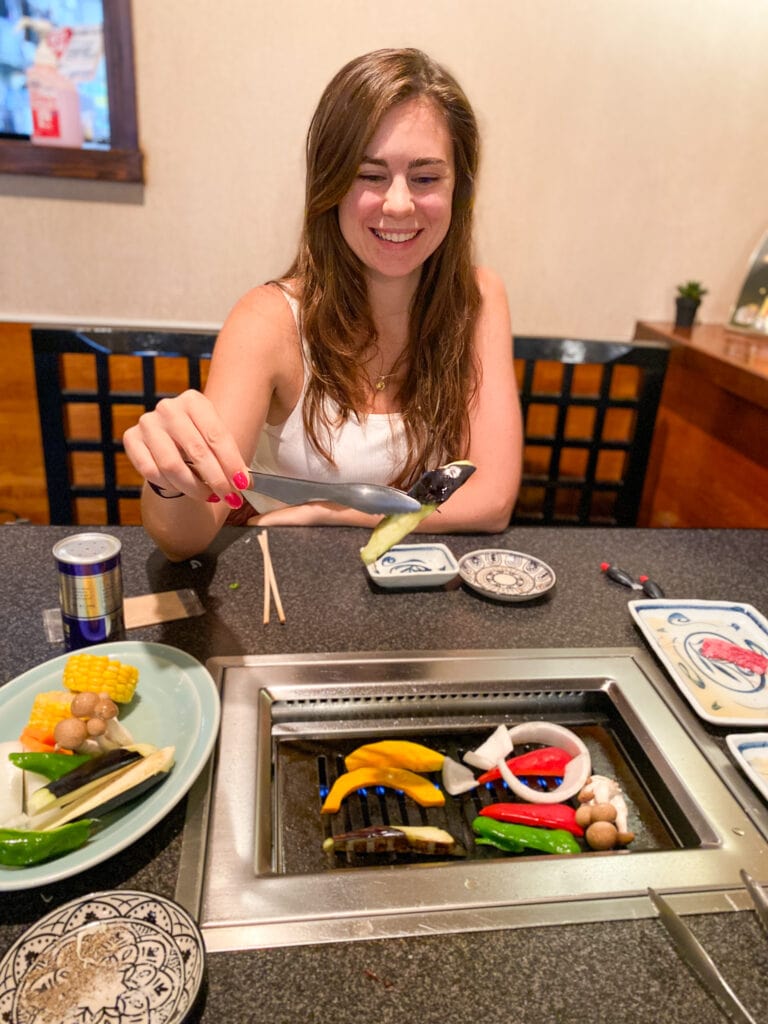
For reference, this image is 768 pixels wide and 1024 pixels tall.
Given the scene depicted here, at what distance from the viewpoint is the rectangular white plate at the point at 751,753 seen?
0.84 meters

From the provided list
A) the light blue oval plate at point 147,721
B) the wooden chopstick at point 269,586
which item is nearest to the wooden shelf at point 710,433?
the wooden chopstick at point 269,586

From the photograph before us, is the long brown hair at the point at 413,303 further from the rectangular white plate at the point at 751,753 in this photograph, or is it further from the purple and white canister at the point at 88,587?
the rectangular white plate at the point at 751,753

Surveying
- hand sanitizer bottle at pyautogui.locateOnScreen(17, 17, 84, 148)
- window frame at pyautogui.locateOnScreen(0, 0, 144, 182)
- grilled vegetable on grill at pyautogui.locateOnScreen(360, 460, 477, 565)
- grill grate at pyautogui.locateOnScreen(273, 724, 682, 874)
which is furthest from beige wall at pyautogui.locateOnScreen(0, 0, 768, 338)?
grill grate at pyautogui.locateOnScreen(273, 724, 682, 874)

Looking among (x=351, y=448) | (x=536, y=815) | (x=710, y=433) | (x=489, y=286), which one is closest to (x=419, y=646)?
(x=536, y=815)

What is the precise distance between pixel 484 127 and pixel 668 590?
1723 millimetres

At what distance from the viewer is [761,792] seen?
0.82 m

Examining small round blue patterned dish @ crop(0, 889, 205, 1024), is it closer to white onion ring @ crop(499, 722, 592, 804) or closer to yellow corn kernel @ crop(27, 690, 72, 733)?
yellow corn kernel @ crop(27, 690, 72, 733)

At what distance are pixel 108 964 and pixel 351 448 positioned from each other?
3.90ft

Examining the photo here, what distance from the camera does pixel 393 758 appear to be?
0.90m

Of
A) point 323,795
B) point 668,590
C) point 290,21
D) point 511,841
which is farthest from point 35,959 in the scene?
point 290,21

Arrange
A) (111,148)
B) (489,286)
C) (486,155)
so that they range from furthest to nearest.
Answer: (486,155)
(111,148)
(489,286)

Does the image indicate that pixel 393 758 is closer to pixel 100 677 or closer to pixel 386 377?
pixel 100 677

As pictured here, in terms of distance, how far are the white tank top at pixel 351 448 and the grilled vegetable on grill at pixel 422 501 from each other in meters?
0.55

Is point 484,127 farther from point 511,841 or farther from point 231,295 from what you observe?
point 511,841
